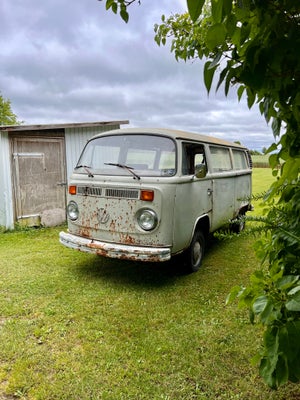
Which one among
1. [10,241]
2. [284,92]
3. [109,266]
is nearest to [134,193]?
[109,266]

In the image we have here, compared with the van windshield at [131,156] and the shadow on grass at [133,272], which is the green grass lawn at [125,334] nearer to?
the shadow on grass at [133,272]

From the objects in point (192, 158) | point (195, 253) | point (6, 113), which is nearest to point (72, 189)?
point (192, 158)

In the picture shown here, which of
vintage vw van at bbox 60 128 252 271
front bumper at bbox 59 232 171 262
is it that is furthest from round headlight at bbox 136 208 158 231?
front bumper at bbox 59 232 171 262

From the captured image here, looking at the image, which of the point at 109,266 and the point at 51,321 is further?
the point at 109,266

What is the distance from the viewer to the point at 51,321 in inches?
122

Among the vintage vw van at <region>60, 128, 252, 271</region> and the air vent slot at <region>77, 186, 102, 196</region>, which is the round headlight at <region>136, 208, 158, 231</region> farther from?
the air vent slot at <region>77, 186, 102, 196</region>

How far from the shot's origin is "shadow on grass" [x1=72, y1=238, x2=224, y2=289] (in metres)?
4.11

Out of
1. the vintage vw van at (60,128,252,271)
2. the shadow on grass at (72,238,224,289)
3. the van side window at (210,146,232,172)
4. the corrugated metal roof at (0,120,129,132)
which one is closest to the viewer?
the vintage vw van at (60,128,252,271)

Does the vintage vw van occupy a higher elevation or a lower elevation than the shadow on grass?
higher

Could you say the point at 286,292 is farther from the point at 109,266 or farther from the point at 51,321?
the point at 109,266

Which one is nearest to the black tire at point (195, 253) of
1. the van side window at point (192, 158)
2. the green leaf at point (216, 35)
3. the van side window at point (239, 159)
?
the van side window at point (192, 158)

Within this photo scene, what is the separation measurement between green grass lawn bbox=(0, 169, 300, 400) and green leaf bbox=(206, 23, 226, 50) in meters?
2.24

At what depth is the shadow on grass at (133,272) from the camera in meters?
4.11

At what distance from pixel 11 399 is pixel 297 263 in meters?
2.19
